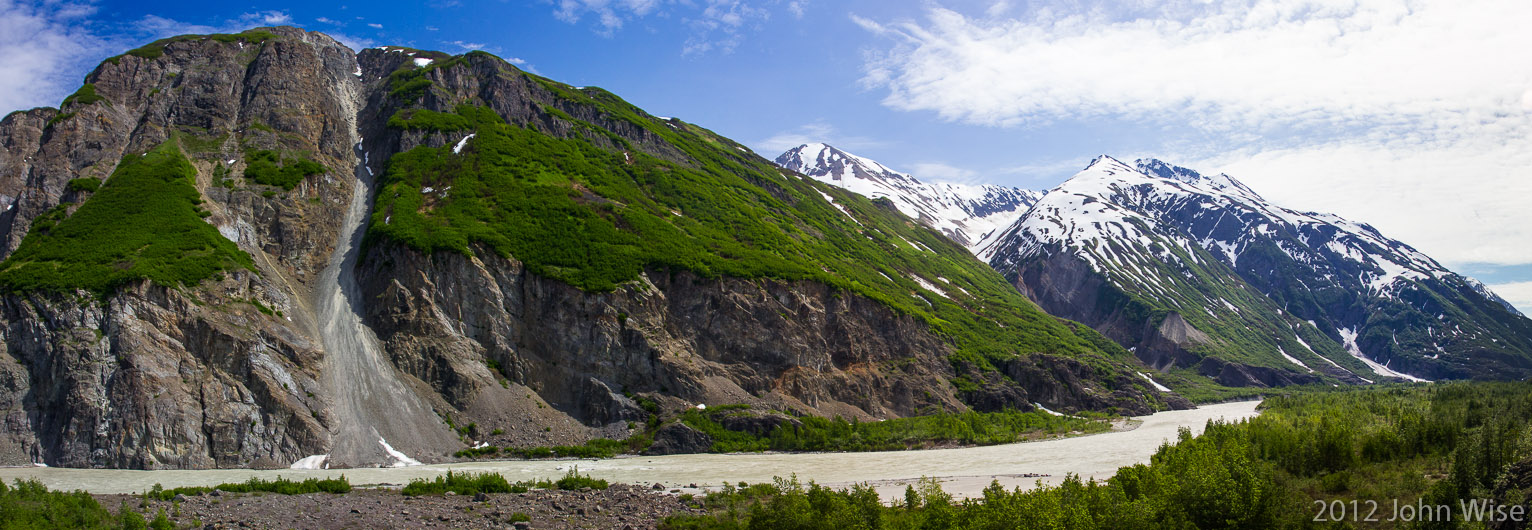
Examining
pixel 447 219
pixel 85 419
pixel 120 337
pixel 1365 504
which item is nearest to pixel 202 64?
pixel 447 219

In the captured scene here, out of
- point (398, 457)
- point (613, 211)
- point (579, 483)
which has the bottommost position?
point (579, 483)

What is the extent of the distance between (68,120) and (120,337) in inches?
2153

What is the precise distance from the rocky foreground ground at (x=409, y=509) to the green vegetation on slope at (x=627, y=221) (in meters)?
48.2

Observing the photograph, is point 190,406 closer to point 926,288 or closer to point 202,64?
point 202,64

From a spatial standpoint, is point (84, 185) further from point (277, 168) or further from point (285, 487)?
point (285, 487)

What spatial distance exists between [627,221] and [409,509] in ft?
240

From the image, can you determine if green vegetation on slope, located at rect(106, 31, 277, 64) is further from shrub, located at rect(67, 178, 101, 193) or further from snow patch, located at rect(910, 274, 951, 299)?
snow patch, located at rect(910, 274, 951, 299)

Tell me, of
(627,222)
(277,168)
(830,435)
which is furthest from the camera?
(627,222)

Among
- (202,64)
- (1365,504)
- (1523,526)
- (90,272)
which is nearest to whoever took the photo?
(1523,526)

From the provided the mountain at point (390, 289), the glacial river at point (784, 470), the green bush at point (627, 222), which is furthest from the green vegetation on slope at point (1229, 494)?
the green bush at point (627, 222)

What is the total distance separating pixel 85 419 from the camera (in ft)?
209

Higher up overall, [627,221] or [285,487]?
[627,221]

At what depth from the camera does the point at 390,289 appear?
91688 mm

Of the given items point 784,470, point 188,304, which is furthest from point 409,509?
point 188,304
